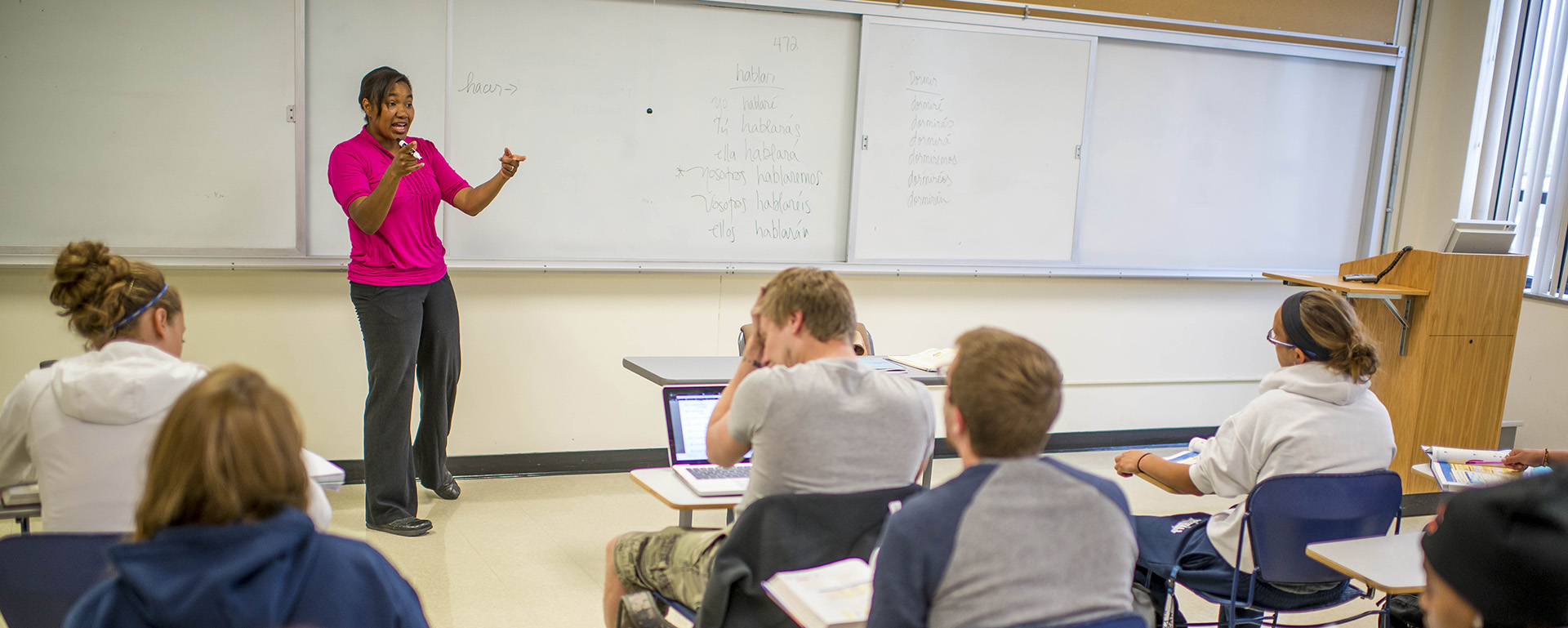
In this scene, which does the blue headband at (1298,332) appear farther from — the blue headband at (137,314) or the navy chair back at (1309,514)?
the blue headband at (137,314)

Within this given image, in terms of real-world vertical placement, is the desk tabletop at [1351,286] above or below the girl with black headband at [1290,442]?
above

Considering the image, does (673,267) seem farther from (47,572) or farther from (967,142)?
(47,572)

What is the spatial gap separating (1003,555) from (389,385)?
272 centimetres

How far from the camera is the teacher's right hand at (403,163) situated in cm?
308

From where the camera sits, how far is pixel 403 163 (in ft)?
10.2

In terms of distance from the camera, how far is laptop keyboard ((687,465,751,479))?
7.61 ft

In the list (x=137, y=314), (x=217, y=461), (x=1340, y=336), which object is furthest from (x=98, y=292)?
(x=1340, y=336)

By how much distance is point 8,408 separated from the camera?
1821mm

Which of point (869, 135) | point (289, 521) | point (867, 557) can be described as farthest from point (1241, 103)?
point (289, 521)

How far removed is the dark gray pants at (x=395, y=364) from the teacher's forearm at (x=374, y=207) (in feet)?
0.80

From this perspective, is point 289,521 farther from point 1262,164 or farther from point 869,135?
point 1262,164

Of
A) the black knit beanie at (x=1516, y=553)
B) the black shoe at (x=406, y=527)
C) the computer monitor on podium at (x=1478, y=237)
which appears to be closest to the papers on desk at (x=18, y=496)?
the black shoe at (x=406, y=527)

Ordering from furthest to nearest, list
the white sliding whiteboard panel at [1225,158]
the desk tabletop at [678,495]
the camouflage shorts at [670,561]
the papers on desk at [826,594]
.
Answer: the white sliding whiteboard panel at [1225,158] → the desk tabletop at [678,495] → the camouflage shorts at [670,561] → the papers on desk at [826,594]

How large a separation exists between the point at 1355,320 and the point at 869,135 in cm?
239
